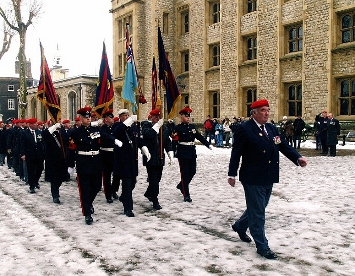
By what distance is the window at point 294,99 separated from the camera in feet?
71.5

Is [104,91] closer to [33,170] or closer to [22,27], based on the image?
[33,170]

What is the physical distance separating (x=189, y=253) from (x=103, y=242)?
4.17ft

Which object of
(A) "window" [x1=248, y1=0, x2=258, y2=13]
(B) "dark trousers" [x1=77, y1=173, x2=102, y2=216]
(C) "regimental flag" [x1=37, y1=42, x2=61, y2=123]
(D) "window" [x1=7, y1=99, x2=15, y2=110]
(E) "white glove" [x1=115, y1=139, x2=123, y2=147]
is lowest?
(B) "dark trousers" [x1=77, y1=173, x2=102, y2=216]

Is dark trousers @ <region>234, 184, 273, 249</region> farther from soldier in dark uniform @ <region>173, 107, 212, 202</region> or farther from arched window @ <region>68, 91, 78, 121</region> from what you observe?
arched window @ <region>68, 91, 78, 121</region>

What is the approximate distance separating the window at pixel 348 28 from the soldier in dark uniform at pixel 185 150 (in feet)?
48.8

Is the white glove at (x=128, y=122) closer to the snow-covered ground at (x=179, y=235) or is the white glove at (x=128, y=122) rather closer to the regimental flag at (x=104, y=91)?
the snow-covered ground at (x=179, y=235)

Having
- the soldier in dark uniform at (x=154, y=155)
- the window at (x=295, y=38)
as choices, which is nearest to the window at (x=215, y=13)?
the window at (x=295, y=38)

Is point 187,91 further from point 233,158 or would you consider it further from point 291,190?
point 233,158

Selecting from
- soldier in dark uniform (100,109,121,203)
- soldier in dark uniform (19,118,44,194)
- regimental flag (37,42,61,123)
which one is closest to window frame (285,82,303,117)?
→ regimental flag (37,42,61,123)

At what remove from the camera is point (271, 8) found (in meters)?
22.8

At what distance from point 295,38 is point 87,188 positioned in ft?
61.3

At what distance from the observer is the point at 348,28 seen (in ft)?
64.1

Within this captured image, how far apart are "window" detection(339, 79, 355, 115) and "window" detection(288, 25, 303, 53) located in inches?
136

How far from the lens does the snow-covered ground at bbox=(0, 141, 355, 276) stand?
14.3 feet
